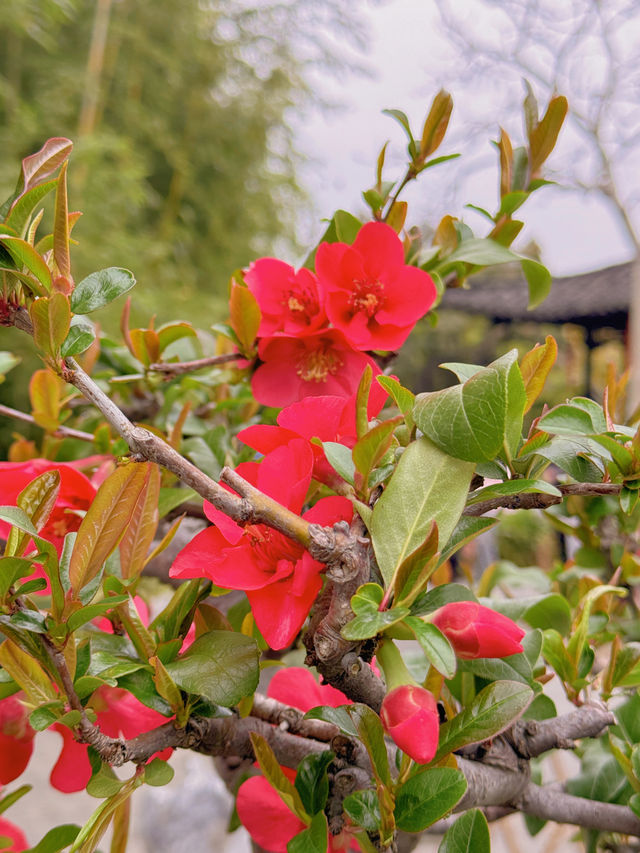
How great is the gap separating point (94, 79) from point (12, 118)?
0.29 m

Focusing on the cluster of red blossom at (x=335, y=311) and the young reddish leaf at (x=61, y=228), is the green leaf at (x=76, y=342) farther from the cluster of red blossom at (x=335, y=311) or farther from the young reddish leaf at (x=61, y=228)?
the cluster of red blossom at (x=335, y=311)

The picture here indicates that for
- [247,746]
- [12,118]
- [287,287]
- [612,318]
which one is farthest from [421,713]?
[612,318]

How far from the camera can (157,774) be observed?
0.28 meters

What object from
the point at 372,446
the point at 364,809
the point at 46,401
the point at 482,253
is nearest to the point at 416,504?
the point at 372,446

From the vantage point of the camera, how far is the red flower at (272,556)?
0.24 metres

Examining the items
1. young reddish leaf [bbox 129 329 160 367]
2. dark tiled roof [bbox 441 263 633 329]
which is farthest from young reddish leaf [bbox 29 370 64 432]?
dark tiled roof [bbox 441 263 633 329]

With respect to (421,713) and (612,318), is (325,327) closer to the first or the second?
(421,713)

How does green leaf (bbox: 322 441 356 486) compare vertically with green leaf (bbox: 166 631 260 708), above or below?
above

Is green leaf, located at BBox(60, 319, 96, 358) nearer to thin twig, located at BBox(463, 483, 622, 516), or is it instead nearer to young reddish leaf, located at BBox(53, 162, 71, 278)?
young reddish leaf, located at BBox(53, 162, 71, 278)

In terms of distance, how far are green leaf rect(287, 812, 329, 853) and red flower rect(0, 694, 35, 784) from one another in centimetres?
14

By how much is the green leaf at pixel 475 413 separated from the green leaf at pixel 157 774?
17 cm

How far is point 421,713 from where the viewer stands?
22 cm

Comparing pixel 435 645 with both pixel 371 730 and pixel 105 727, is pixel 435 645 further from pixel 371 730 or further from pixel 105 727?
pixel 105 727

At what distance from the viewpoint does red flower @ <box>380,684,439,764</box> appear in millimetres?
218
